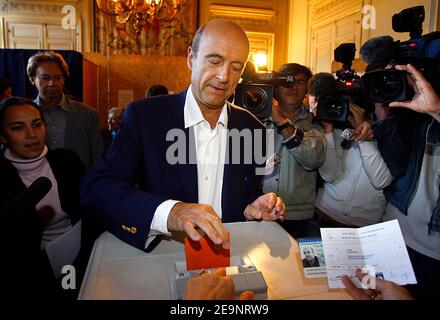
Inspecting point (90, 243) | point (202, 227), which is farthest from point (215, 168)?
point (90, 243)

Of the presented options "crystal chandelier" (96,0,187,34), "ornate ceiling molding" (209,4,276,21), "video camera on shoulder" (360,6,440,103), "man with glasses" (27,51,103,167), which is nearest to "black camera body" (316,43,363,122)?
"video camera on shoulder" (360,6,440,103)

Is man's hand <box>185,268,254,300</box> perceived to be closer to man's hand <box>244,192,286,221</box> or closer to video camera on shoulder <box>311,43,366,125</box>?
man's hand <box>244,192,286,221</box>

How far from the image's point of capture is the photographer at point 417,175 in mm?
1416

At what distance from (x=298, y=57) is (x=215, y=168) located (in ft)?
18.8

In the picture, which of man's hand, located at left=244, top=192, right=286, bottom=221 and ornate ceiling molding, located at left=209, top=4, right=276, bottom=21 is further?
ornate ceiling molding, located at left=209, top=4, right=276, bottom=21

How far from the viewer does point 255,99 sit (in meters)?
1.62

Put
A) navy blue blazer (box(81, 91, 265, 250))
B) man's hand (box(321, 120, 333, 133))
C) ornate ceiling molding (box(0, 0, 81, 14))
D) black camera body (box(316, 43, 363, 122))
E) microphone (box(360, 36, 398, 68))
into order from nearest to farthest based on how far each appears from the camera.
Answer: navy blue blazer (box(81, 91, 265, 250)) < microphone (box(360, 36, 398, 68)) < black camera body (box(316, 43, 363, 122)) < man's hand (box(321, 120, 333, 133)) < ornate ceiling molding (box(0, 0, 81, 14))

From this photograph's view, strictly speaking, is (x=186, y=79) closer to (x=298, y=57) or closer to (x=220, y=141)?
(x=298, y=57)

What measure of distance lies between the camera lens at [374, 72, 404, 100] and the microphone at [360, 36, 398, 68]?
124 millimetres

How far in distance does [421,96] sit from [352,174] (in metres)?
0.60

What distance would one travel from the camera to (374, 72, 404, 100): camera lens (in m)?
1.44

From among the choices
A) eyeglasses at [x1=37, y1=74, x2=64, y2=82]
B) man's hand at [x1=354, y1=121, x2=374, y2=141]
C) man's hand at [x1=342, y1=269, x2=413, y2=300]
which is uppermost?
eyeglasses at [x1=37, y1=74, x2=64, y2=82]

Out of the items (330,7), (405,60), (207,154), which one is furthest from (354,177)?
(330,7)

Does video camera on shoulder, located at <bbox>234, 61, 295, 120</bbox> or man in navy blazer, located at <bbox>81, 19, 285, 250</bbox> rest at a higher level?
video camera on shoulder, located at <bbox>234, 61, 295, 120</bbox>
